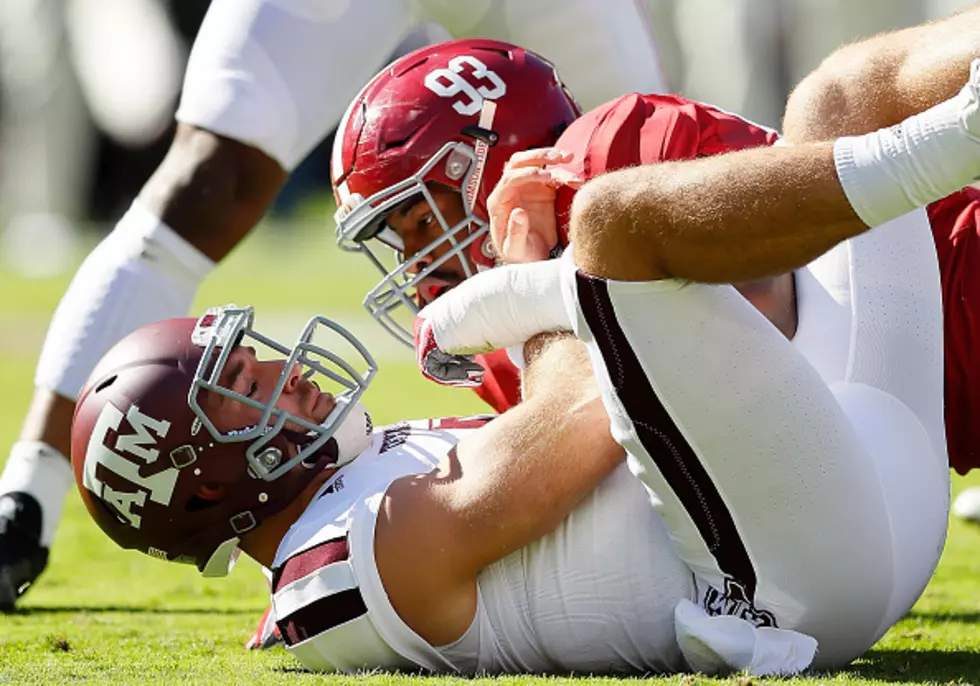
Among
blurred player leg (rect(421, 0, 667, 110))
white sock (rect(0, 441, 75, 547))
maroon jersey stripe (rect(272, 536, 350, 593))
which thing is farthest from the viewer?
blurred player leg (rect(421, 0, 667, 110))

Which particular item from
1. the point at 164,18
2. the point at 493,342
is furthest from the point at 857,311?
the point at 164,18

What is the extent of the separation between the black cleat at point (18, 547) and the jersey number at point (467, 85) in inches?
62.6

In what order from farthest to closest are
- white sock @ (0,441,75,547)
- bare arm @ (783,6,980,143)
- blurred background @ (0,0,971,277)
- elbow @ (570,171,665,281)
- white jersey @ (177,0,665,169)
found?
1. blurred background @ (0,0,971,277)
2. white jersey @ (177,0,665,169)
3. white sock @ (0,441,75,547)
4. bare arm @ (783,6,980,143)
5. elbow @ (570,171,665,281)

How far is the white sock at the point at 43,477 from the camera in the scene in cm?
431

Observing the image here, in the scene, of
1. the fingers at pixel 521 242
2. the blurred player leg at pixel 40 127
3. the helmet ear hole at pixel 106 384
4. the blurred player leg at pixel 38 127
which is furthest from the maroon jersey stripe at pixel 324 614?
the blurred player leg at pixel 40 127

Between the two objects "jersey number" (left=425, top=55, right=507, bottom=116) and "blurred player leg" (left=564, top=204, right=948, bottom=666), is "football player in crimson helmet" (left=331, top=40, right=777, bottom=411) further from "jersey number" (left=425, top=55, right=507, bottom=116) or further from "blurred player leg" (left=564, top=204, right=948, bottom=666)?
"blurred player leg" (left=564, top=204, right=948, bottom=666)

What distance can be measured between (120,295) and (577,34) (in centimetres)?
159

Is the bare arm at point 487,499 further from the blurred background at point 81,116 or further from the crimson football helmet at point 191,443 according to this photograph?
the blurred background at point 81,116

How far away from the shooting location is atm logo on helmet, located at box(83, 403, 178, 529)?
3211 millimetres

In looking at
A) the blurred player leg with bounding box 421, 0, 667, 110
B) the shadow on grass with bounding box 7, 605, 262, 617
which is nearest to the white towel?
the shadow on grass with bounding box 7, 605, 262, 617

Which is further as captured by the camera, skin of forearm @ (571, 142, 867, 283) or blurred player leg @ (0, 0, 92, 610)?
blurred player leg @ (0, 0, 92, 610)

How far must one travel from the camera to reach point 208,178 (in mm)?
4590

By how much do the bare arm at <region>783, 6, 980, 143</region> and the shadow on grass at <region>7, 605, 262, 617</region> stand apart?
2.16 meters

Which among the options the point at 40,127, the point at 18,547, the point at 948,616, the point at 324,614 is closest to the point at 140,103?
the point at 40,127
